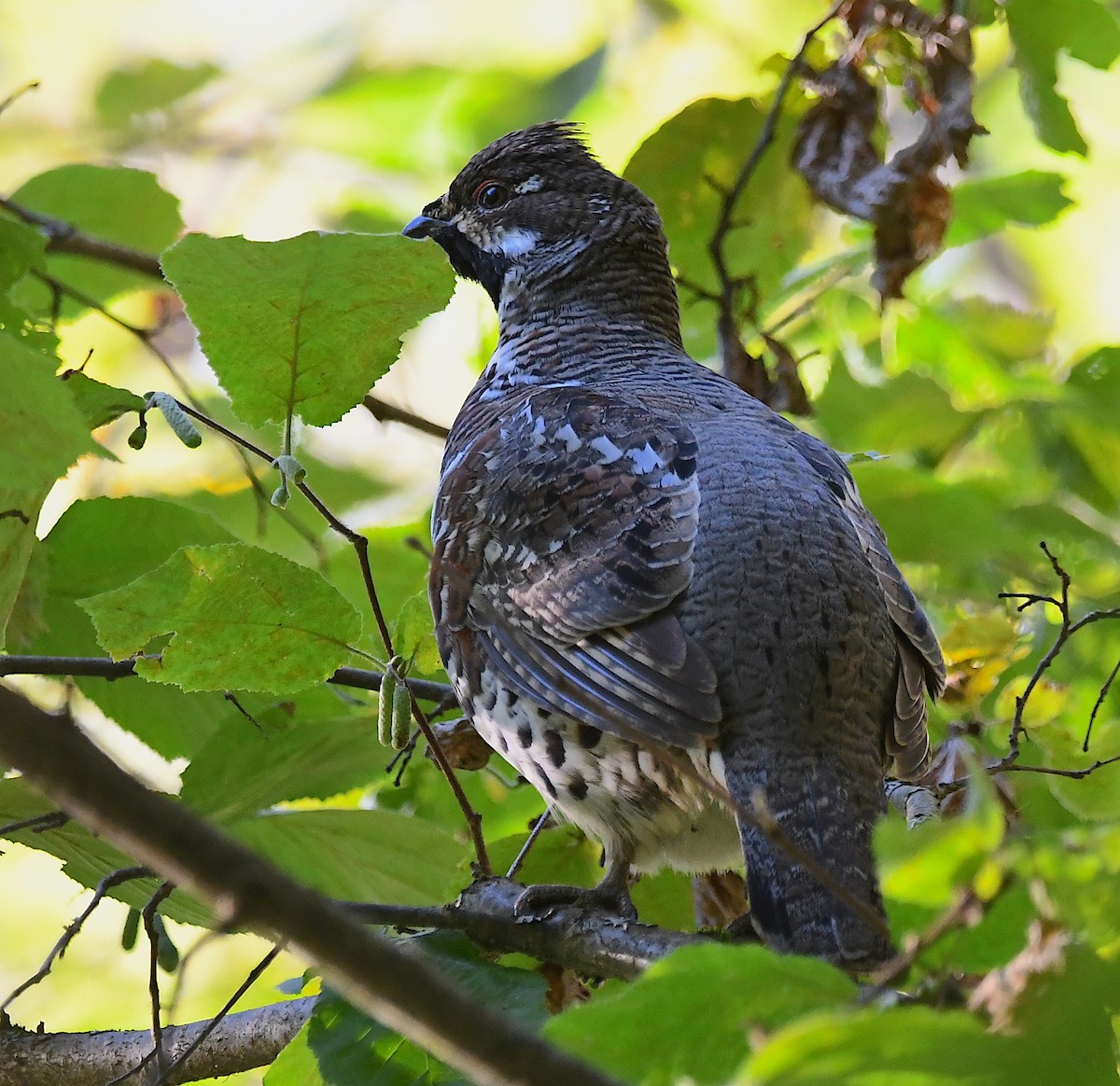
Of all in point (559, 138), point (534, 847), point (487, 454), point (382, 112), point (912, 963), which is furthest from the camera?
point (382, 112)

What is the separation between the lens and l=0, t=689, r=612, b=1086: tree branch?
4.75ft

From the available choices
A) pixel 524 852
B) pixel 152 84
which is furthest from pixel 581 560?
pixel 152 84

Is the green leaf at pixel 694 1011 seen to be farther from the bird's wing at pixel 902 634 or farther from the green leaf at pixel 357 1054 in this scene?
the bird's wing at pixel 902 634

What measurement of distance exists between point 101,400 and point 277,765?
2.92ft

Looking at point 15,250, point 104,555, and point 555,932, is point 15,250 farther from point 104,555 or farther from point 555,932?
point 555,932

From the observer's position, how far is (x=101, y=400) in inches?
114

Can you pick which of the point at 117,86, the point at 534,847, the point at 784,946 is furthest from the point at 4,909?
the point at 784,946

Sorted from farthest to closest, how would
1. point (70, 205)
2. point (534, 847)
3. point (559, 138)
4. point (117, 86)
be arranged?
point (117, 86) → point (559, 138) → point (70, 205) → point (534, 847)

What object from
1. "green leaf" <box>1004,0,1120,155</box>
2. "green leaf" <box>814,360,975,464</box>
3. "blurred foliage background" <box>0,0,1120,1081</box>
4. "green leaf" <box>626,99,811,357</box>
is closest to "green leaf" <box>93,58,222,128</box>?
"blurred foliage background" <box>0,0,1120,1081</box>

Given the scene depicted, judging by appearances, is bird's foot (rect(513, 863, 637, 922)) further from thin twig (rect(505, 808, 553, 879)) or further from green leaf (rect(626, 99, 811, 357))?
green leaf (rect(626, 99, 811, 357))

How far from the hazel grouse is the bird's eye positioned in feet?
4.22

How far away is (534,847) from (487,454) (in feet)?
3.69

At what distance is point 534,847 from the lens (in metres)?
3.61

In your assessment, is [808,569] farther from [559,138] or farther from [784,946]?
[559,138]
